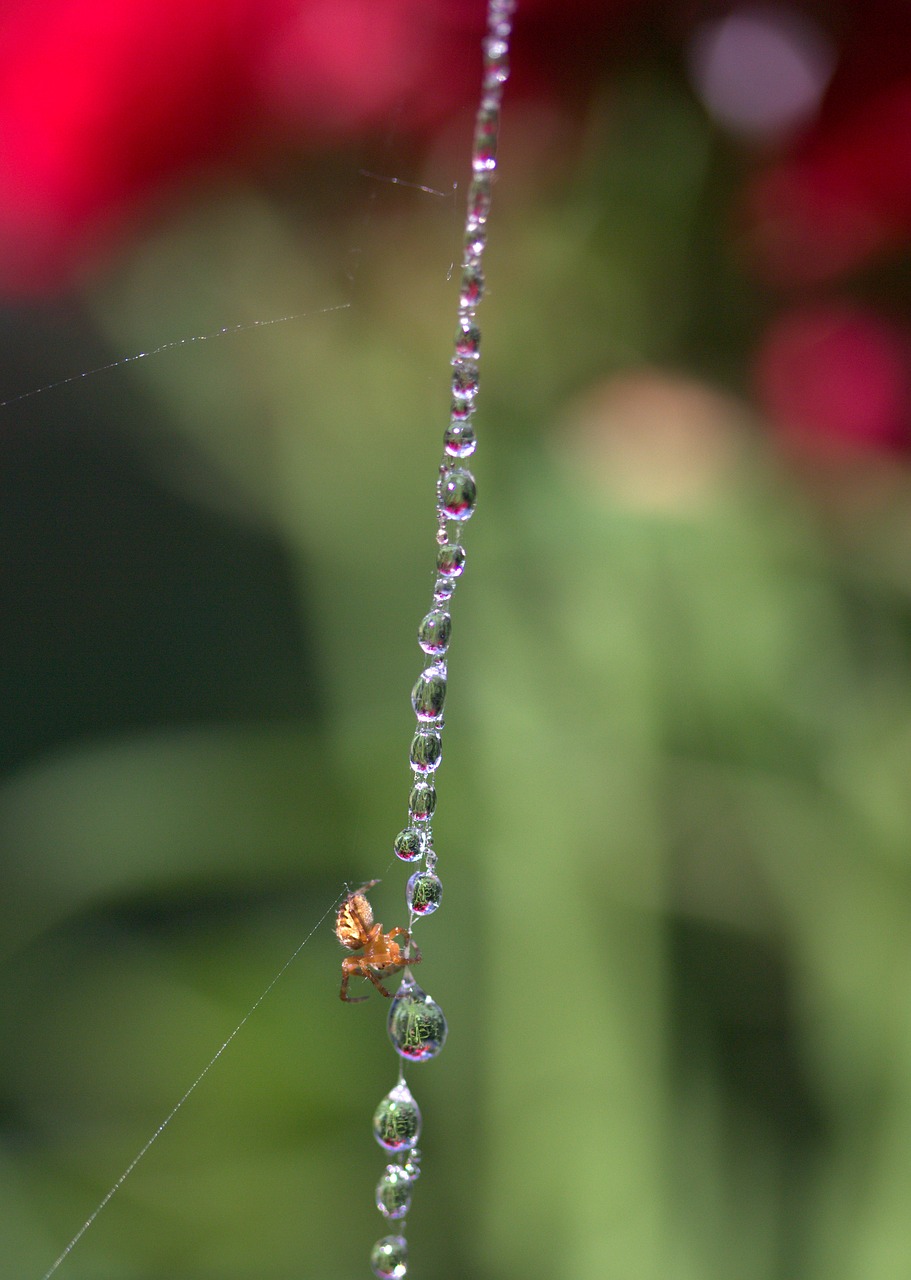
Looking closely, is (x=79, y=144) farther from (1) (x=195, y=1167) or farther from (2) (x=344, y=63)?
(1) (x=195, y=1167)

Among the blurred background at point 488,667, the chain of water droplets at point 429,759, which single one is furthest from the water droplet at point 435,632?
the blurred background at point 488,667

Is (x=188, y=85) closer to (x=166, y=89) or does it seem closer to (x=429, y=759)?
(x=166, y=89)

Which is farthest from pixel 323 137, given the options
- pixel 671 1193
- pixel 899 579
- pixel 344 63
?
pixel 671 1193

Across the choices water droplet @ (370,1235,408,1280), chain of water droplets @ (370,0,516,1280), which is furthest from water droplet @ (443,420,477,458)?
water droplet @ (370,1235,408,1280)

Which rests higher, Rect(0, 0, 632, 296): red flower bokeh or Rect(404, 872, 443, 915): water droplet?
Rect(0, 0, 632, 296): red flower bokeh

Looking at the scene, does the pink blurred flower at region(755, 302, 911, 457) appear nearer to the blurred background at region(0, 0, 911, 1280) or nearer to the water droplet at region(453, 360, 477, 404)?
the blurred background at region(0, 0, 911, 1280)
